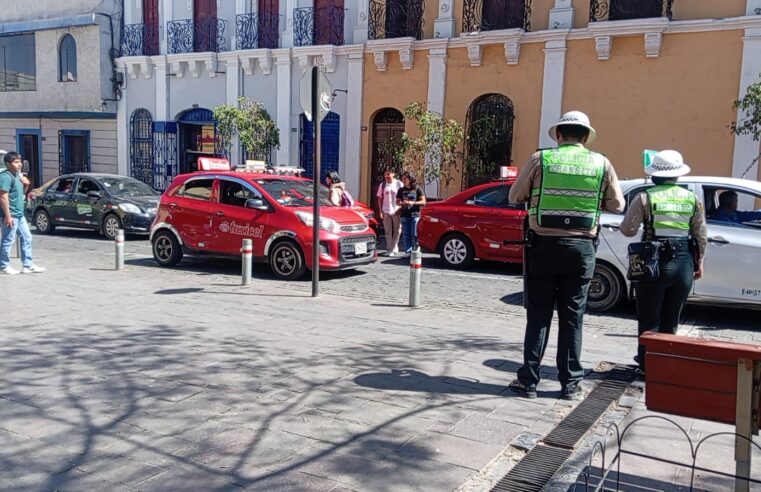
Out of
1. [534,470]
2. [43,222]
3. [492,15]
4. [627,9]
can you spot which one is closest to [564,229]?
[534,470]

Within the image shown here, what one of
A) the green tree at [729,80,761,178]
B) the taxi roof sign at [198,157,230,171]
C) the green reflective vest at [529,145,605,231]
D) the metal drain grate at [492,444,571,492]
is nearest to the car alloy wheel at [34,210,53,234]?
the taxi roof sign at [198,157,230,171]

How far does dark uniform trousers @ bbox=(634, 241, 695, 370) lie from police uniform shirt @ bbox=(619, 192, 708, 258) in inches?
6.2

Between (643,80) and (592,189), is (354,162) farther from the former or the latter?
(592,189)

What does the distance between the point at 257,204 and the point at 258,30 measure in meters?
10.9

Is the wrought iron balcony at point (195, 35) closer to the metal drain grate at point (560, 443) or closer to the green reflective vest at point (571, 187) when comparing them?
the green reflective vest at point (571, 187)

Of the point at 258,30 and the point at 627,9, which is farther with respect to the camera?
the point at 258,30

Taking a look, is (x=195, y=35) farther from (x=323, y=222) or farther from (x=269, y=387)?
(x=269, y=387)

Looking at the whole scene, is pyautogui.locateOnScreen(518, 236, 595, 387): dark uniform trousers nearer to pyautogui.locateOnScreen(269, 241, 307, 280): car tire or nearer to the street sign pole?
the street sign pole

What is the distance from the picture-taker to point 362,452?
14.1 feet

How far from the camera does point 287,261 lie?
1118 cm

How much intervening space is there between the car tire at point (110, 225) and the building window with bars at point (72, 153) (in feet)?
29.2

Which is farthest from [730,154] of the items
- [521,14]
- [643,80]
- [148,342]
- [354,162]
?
[148,342]

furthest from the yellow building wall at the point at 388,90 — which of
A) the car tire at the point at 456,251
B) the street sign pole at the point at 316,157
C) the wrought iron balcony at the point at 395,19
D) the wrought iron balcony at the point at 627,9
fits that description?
the street sign pole at the point at 316,157

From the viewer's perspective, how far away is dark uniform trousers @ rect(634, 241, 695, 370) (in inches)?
221
